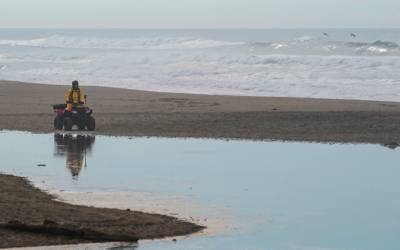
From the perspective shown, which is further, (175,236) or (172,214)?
(172,214)

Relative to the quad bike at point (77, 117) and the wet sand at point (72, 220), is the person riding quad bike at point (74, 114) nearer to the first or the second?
the quad bike at point (77, 117)

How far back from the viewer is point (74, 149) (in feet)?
37.8

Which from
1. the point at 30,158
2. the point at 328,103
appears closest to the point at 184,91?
the point at 328,103

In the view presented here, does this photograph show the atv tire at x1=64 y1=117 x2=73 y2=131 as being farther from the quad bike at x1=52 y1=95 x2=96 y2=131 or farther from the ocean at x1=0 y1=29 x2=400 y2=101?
the ocean at x1=0 y1=29 x2=400 y2=101

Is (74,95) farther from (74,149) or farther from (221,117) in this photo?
(221,117)

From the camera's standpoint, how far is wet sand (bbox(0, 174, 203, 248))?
5.27 meters

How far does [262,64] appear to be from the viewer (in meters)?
37.9

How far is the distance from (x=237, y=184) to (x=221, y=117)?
8060mm

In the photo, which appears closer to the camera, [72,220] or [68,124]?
[72,220]

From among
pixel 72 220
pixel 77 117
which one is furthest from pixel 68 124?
pixel 72 220

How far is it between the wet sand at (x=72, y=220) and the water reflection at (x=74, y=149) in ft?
6.70

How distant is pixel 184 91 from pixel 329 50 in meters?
25.9

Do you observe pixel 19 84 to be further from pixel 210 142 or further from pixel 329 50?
pixel 329 50

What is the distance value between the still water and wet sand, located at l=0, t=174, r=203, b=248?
295 mm
